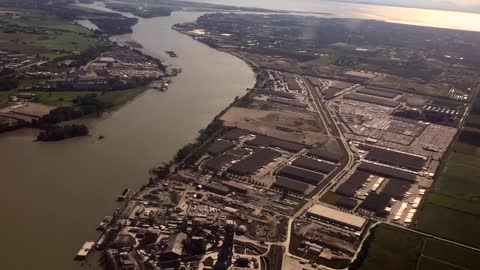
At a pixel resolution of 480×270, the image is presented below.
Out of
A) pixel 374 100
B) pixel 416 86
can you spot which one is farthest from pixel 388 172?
pixel 416 86

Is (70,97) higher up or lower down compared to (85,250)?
lower down

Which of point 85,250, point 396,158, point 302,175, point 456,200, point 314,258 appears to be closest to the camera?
point 85,250

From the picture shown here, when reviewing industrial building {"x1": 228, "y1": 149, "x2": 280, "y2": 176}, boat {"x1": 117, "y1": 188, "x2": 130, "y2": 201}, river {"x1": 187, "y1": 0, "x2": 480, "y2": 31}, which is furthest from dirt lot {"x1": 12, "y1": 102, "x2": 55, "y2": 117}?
river {"x1": 187, "y1": 0, "x2": 480, "y2": 31}

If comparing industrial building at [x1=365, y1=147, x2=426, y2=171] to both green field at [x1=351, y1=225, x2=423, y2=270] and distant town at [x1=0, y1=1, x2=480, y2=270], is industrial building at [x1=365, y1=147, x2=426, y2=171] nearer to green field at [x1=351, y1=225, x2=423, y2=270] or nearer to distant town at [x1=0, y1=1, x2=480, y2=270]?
distant town at [x1=0, y1=1, x2=480, y2=270]

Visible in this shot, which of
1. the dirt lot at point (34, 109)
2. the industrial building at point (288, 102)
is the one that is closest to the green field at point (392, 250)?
the industrial building at point (288, 102)

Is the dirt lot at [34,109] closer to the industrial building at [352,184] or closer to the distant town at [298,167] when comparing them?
the distant town at [298,167]

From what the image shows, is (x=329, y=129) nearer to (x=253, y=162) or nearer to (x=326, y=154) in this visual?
(x=326, y=154)
